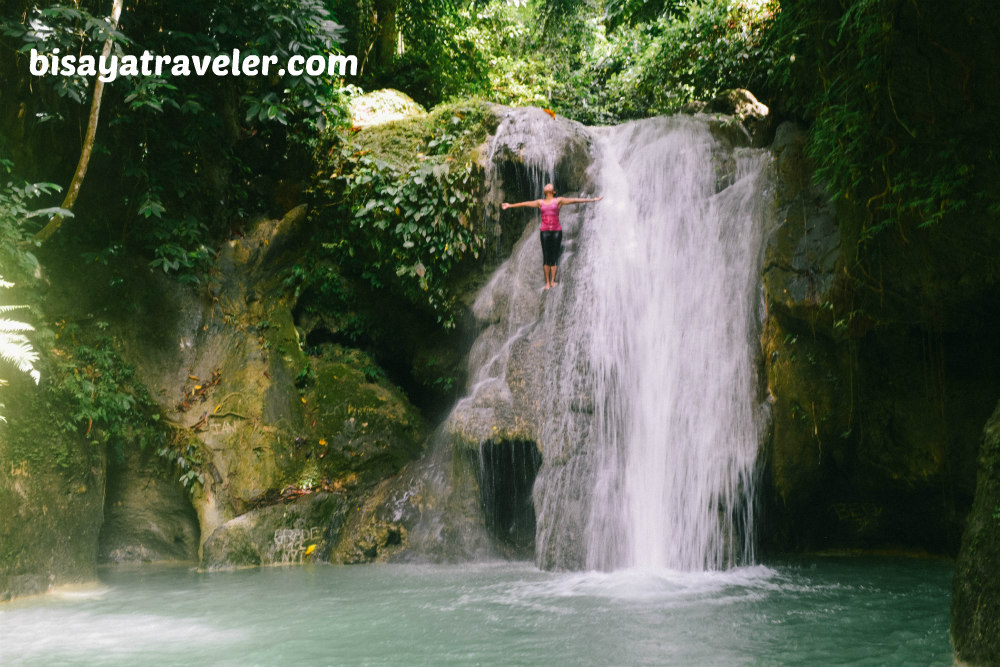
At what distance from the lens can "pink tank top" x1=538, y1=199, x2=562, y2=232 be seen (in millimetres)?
8820

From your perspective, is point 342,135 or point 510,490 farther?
point 342,135

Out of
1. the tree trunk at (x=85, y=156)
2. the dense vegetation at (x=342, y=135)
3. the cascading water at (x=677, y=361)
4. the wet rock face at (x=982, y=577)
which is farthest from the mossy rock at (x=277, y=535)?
the wet rock face at (x=982, y=577)

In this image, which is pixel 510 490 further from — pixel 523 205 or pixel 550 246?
pixel 523 205

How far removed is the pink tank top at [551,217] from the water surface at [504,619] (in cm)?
400

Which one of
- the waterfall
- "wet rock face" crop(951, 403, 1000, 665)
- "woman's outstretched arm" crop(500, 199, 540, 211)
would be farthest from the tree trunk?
"wet rock face" crop(951, 403, 1000, 665)

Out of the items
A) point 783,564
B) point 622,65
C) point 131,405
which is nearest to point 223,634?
point 131,405

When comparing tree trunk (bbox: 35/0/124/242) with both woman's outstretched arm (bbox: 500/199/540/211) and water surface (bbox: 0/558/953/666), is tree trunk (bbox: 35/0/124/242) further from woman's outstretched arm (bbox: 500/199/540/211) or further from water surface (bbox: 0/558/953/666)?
woman's outstretched arm (bbox: 500/199/540/211)

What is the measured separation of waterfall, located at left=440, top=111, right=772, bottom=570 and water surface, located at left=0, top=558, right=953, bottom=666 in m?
0.55

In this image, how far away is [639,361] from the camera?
312 inches

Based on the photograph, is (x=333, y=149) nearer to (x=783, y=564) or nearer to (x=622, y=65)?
(x=783, y=564)

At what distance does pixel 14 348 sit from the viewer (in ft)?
17.8

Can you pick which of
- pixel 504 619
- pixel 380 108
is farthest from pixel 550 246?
pixel 504 619

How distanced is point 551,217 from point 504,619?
514 centimetres

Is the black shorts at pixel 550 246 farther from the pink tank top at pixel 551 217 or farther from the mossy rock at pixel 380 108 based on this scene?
the mossy rock at pixel 380 108
